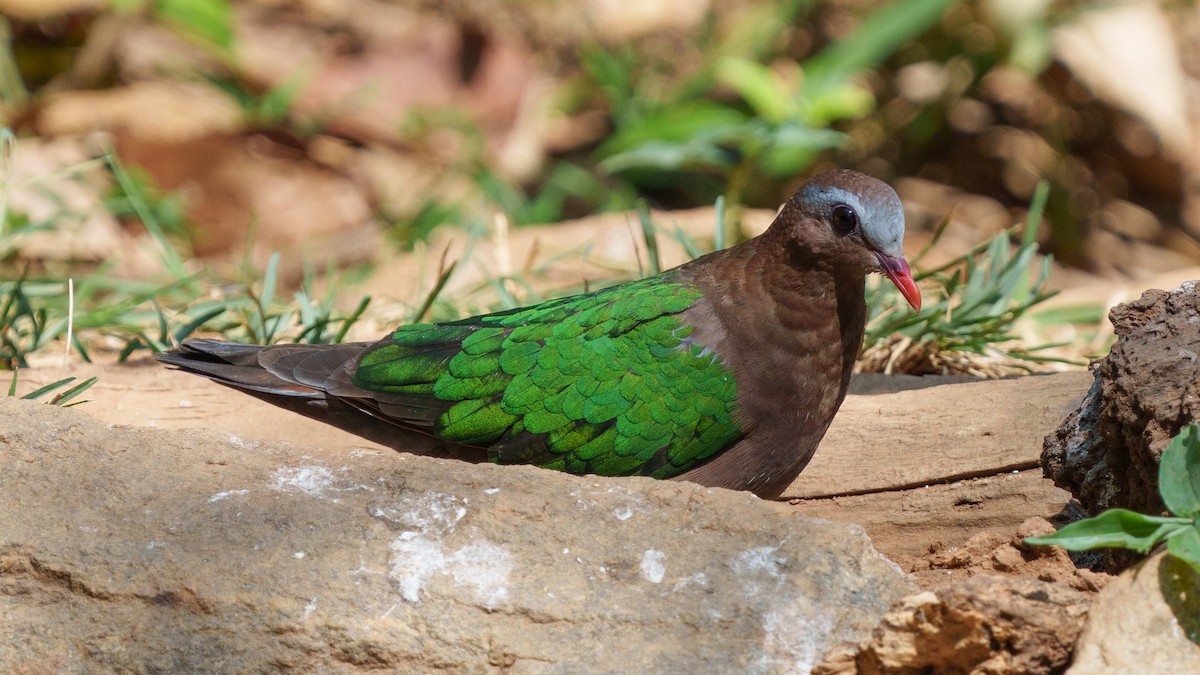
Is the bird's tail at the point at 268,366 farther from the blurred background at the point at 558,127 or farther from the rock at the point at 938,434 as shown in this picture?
the blurred background at the point at 558,127

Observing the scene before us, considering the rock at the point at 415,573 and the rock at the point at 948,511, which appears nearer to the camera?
the rock at the point at 415,573

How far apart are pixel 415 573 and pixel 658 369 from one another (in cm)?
127

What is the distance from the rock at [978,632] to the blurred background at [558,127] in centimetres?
423

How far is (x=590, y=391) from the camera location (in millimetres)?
3469

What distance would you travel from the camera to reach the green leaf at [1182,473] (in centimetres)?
220

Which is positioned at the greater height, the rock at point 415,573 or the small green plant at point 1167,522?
the small green plant at point 1167,522

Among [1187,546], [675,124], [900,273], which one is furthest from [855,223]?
[675,124]

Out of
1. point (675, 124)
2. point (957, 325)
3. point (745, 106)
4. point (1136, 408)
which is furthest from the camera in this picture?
point (745, 106)

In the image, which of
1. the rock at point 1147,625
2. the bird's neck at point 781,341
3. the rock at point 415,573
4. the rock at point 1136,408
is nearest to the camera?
the rock at point 1147,625

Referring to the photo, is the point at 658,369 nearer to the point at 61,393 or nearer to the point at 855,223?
the point at 855,223

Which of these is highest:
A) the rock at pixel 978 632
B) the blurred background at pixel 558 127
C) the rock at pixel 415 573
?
the rock at pixel 978 632

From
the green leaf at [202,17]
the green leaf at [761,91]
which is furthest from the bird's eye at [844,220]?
the green leaf at [202,17]

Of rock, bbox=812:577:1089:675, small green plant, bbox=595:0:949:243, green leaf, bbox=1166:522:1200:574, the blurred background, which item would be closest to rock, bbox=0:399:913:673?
rock, bbox=812:577:1089:675

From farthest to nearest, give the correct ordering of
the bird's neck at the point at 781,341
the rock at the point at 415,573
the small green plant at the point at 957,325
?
the small green plant at the point at 957,325
the bird's neck at the point at 781,341
the rock at the point at 415,573
